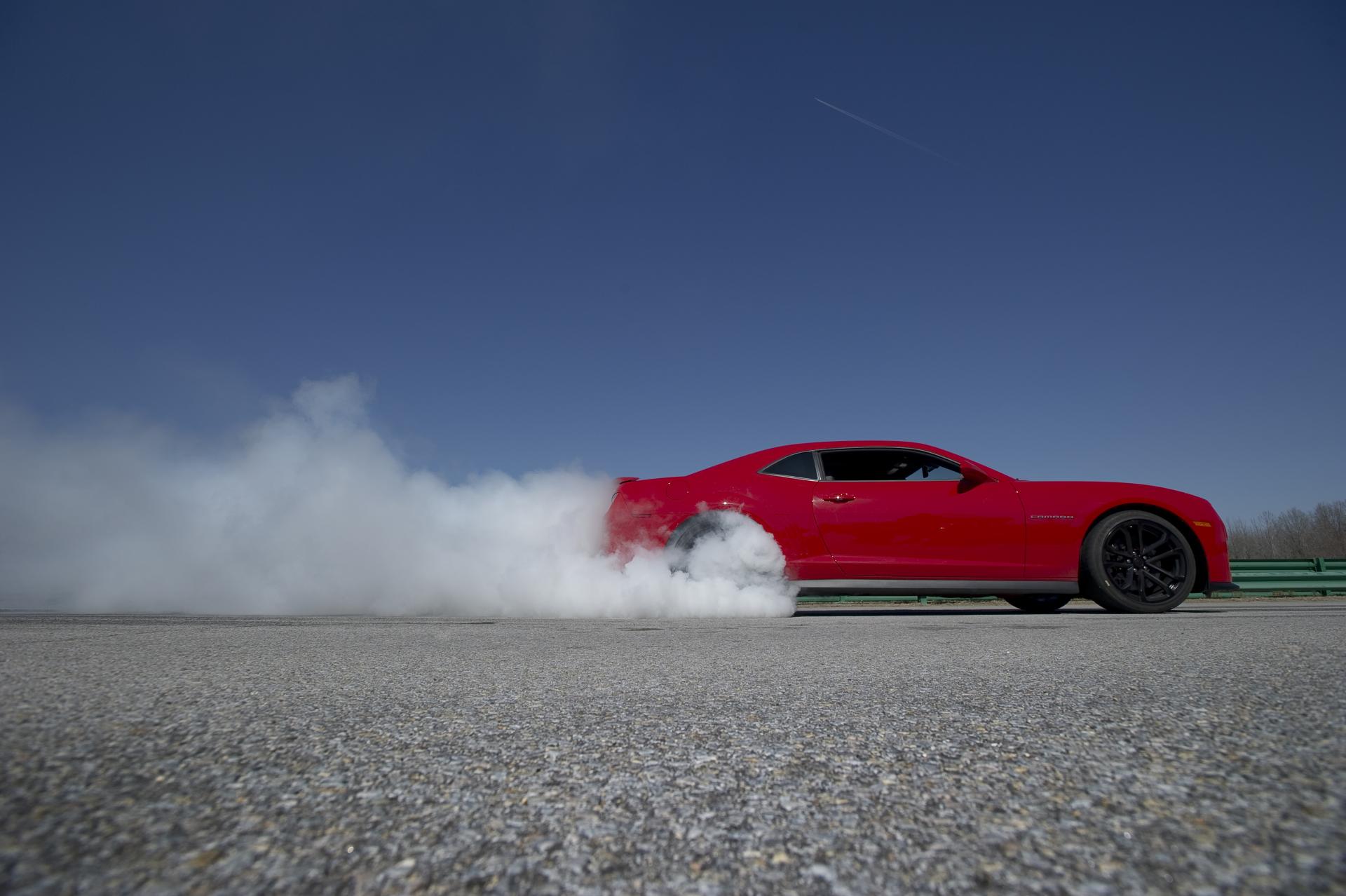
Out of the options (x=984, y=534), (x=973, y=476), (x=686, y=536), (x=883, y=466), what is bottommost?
(x=984, y=534)

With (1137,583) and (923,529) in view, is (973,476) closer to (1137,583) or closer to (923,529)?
(923,529)

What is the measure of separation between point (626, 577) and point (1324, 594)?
12443mm

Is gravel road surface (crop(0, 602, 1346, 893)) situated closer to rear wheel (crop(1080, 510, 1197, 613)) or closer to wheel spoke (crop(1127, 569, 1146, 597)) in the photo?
rear wheel (crop(1080, 510, 1197, 613))

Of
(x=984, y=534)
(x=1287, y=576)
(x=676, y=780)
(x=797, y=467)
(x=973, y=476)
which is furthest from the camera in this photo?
(x=1287, y=576)

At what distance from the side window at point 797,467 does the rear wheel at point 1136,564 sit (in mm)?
2280

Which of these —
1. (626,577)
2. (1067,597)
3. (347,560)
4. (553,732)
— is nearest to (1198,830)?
(553,732)

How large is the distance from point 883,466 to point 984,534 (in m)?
0.97

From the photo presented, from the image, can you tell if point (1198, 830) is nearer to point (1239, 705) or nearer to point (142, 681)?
point (1239, 705)

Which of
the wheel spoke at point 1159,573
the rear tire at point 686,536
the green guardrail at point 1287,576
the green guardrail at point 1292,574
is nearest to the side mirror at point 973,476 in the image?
the wheel spoke at point 1159,573

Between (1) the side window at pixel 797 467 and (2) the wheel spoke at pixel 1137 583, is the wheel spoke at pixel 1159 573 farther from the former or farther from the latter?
(1) the side window at pixel 797 467

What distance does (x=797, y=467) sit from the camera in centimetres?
629

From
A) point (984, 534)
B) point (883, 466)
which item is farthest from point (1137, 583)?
point (883, 466)

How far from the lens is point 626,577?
6309 mm

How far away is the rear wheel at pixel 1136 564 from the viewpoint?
5.93m
